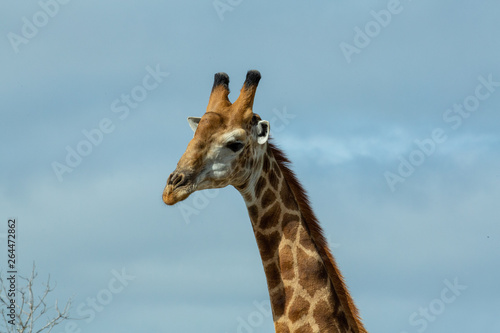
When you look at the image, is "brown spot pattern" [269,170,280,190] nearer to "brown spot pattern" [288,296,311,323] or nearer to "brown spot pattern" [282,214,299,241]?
"brown spot pattern" [282,214,299,241]

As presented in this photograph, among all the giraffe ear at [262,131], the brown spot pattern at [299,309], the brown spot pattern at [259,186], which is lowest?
the brown spot pattern at [299,309]

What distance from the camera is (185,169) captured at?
33.5 ft

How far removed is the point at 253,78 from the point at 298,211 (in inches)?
76.3

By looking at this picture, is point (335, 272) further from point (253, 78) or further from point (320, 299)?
point (253, 78)

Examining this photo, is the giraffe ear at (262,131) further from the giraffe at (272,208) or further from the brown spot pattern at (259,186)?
the brown spot pattern at (259,186)

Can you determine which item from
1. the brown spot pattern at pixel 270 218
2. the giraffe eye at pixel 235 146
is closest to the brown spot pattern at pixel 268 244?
the brown spot pattern at pixel 270 218

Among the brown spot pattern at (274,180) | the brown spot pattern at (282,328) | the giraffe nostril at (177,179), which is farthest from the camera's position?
the brown spot pattern at (274,180)

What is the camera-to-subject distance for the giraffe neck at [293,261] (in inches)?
419

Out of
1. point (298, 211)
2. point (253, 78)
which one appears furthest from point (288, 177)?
point (253, 78)

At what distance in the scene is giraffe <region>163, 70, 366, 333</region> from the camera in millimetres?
10570

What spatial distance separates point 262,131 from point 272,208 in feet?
3.45

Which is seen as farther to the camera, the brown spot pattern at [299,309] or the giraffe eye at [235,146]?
the giraffe eye at [235,146]

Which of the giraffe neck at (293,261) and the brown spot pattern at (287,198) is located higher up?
the brown spot pattern at (287,198)

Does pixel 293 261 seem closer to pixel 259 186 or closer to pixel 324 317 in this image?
pixel 324 317
